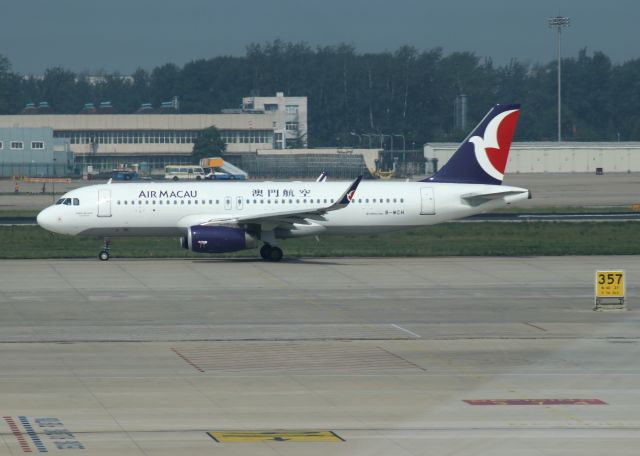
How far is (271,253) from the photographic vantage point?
1993 inches

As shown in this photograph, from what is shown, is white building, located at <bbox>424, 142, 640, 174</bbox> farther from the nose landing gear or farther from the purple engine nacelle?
the purple engine nacelle

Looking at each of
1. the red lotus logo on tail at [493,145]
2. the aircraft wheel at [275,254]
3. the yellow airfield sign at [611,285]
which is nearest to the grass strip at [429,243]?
the aircraft wheel at [275,254]

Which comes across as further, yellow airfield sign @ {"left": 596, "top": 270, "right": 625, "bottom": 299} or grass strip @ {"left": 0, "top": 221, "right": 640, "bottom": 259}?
grass strip @ {"left": 0, "top": 221, "right": 640, "bottom": 259}

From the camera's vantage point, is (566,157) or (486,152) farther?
(566,157)

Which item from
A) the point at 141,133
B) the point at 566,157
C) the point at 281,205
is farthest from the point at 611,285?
the point at 141,133

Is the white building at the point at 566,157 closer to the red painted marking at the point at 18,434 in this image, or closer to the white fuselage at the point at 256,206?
the white fuselage at the point at 256,206

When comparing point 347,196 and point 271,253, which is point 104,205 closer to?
point 271,253

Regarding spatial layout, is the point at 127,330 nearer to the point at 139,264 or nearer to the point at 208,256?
the point at 139,264

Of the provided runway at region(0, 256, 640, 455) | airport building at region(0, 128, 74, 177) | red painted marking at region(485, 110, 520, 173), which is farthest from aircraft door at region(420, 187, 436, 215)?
airport building at region(0, 128, 74, 177)

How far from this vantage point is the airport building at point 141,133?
173125 mm

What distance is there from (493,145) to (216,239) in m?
13.7

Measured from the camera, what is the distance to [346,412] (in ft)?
72.0

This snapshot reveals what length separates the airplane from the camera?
4947cm

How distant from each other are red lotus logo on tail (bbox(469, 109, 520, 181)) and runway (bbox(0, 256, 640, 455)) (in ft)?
27.6
